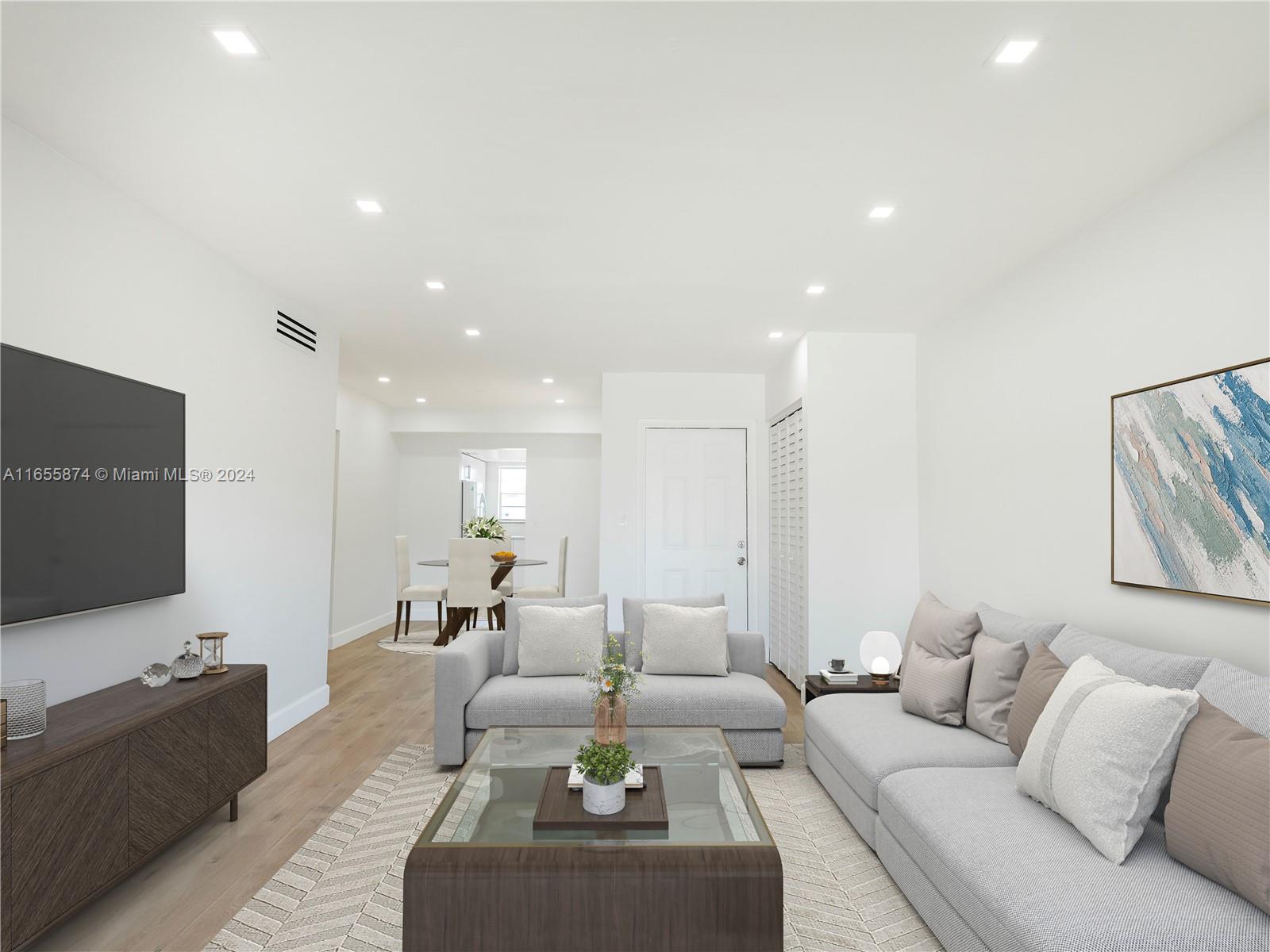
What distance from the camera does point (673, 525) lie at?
21.1ft

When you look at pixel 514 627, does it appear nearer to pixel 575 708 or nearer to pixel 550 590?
pixel 575 708

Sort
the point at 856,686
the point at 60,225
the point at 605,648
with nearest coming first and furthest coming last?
the point at 60,225
the point at 856,686
the point at 605,648

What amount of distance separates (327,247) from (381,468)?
17.6ft

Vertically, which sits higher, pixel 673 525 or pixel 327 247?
pixel 327 247

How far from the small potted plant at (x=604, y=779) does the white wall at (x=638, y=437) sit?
12.9 ft

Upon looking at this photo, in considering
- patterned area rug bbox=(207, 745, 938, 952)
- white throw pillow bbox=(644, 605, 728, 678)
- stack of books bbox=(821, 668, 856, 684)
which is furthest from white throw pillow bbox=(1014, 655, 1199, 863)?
white throw pillow bbox=(644, 605, 728, 678)

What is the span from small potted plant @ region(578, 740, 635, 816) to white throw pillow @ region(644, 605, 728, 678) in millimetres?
1771

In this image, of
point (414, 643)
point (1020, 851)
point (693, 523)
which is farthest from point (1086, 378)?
point (414, 643)

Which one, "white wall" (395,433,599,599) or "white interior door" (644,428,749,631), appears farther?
"white wall" (395,433,599,599)

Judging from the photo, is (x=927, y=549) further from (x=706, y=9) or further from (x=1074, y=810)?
(x=706, y=9)

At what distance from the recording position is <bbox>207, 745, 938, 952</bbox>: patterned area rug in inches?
87.7

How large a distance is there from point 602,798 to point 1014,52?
95.6 inches

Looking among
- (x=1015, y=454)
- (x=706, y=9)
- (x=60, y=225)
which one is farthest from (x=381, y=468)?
(x=706, y=9)

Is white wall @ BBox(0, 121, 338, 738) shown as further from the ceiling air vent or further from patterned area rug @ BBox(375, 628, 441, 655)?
patterned area rug @ BBox(375, 628, 441, 655)
